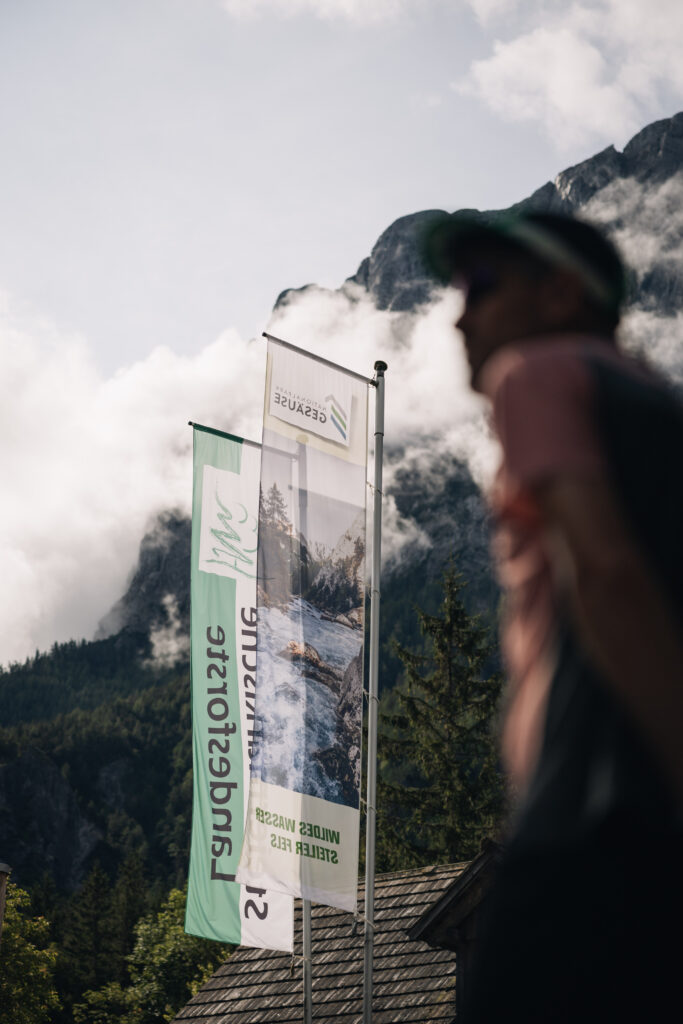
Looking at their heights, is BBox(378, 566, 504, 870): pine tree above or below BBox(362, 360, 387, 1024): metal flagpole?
above

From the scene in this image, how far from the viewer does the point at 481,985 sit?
1650mm

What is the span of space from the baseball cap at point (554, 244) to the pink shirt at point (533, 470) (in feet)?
0.42

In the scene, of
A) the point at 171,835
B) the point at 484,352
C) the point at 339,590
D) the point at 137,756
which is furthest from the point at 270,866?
the point at 137,756

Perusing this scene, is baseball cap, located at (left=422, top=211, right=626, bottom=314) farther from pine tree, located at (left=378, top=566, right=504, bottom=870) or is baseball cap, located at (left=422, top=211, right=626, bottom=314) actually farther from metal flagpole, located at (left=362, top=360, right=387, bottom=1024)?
pine tree, located at (left=378, top=566, right=504, bottom=870)

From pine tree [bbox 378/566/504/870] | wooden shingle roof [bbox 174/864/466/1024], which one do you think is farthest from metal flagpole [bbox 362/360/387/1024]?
pine tree [bbox 378/566/504/870]

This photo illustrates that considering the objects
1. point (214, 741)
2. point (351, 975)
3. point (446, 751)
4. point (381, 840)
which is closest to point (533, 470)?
point (214, 741)

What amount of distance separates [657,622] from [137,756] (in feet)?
512

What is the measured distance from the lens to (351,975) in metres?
16.0

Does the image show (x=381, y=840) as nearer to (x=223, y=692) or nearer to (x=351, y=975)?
(x=351, y=975)

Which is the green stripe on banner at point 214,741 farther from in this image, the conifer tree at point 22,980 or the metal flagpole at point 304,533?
the conifer tree at point 22,980

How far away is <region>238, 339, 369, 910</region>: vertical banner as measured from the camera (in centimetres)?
1095

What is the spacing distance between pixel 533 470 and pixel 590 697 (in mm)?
305

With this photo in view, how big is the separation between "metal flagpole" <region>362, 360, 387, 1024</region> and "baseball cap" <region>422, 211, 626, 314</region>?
9.23 metres

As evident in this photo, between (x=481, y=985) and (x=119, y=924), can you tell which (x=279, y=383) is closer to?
(x=481, y=985)
